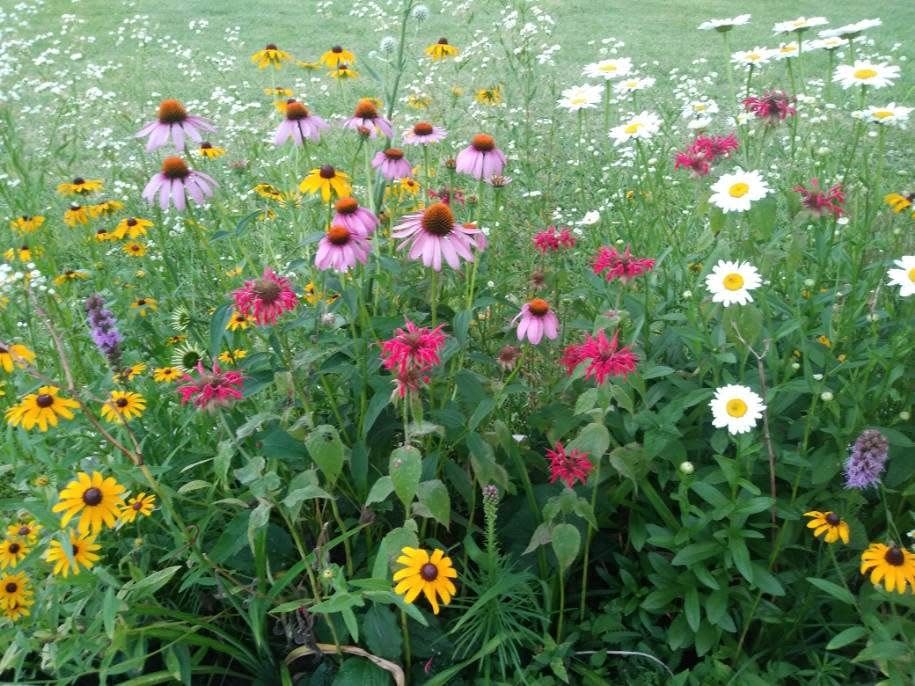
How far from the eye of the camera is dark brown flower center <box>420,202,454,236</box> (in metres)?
1.44

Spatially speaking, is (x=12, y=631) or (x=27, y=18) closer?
(x=12, y=631)

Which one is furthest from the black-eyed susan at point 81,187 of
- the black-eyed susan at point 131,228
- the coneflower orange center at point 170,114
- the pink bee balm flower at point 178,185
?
the pink bee balm flower at point 178,185

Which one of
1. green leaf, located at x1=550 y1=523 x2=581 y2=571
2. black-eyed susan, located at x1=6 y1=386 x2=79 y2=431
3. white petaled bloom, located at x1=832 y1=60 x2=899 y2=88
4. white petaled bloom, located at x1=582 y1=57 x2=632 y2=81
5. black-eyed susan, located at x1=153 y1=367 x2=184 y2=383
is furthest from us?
white petaled bloom, located at x1=582 y1=57 x2=632 y2=81

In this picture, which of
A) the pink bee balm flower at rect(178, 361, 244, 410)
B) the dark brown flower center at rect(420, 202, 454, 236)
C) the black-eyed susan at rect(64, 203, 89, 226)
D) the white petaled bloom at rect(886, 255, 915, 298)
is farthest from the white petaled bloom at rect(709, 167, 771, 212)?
the black-eyed susan at rect(64, 203, 89, 226)

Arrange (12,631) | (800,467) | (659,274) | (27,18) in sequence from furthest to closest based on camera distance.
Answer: (27,18), (659,274), (800,467), (12,631)

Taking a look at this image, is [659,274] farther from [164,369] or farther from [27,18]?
[27,18]

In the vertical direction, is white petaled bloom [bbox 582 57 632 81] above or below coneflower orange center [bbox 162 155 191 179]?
below

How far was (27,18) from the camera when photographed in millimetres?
7062

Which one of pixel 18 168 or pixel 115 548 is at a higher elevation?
pixel 18 168

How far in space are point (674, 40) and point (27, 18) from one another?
5418 millimetres

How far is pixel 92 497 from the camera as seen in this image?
1.31 metres

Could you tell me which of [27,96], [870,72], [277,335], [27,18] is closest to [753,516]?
[277,335]

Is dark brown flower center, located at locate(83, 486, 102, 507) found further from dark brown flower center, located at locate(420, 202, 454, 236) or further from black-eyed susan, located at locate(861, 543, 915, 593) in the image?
black-eyed susan, located at locate(861, 543, 915, 593)

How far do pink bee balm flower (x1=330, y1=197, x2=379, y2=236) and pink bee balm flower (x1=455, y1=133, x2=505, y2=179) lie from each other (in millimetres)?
285
